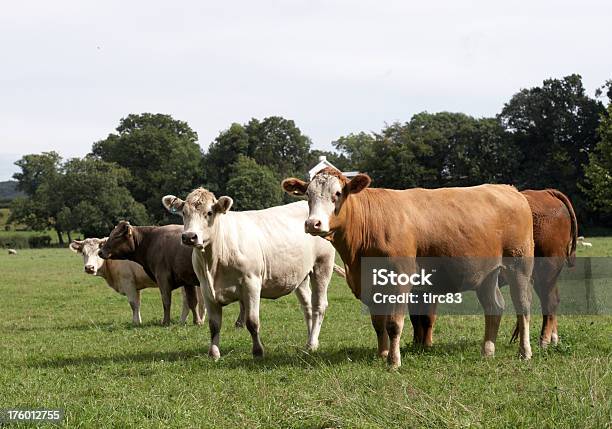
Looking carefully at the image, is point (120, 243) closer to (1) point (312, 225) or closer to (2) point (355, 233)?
(2) point (355, 233)

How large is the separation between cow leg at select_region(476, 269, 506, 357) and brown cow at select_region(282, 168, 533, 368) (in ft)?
0.04

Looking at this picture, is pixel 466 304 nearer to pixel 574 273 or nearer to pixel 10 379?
pixel 574 273

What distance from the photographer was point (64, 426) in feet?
19.8

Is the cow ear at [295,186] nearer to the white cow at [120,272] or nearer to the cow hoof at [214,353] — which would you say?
the cow hoof at [214,353]

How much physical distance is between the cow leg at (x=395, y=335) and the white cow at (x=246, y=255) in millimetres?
2146

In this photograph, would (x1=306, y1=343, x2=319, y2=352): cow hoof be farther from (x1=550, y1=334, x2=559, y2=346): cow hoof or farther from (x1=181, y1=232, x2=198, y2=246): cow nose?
(x1=550, y1=334, x2=559, y2=346): cow hoof

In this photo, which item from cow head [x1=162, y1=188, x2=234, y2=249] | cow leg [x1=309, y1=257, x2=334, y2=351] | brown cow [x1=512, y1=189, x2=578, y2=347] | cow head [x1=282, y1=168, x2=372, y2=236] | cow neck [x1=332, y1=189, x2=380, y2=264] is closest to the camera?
cow head [x1=282, y1=168, x2=372, y2=236]

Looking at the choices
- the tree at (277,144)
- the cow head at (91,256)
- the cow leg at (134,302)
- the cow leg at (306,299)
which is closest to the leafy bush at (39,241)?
the tree at (277,144)

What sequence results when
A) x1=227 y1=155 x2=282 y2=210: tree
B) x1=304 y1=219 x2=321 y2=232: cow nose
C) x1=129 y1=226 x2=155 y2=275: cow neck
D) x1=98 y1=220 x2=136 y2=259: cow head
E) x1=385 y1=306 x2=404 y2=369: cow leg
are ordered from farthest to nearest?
x1=227 y1=155 x2=282 y2=210: tree < x1=129 y1=226 x2=155 y2=275: cow neck < x1=98 y1=220 x2=136 y2=259: cow head < x1=385 y1=306 x2=404 y2=369: cow leg < x1=304 y1=219 x2=321 y2=232: cow nose

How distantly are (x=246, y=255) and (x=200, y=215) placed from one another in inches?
35.7

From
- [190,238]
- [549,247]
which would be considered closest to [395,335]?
[190,238]

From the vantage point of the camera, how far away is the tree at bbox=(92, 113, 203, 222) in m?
88.0

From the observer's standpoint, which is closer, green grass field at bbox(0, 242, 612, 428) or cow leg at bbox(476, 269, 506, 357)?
green grass field at bbox(0, 242, 612, 428)

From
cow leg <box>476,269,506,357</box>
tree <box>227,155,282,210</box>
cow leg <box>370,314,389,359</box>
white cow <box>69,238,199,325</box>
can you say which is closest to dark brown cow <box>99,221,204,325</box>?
white cow <box>69,238,199,325</box>
